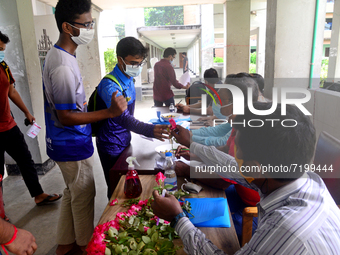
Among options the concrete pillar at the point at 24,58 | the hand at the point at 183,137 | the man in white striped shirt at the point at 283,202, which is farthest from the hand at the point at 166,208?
the concrete pillar at the point at 24,58

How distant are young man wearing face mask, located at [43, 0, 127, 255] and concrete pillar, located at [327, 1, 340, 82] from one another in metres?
2.95

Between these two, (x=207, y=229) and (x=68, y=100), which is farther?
(x=68, y=100)

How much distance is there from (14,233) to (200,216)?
0.82 meters

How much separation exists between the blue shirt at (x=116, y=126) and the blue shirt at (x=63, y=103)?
0.47 feet

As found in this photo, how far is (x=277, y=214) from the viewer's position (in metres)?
0.75

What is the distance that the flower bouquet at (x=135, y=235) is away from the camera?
89 cm

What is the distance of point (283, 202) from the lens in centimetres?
82

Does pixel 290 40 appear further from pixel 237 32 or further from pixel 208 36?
pixel 208 36

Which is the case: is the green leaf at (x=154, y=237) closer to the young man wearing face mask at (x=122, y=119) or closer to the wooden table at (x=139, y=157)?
the wooden table at (x=139, y=157)

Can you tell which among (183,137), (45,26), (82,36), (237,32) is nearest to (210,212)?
(183,137)

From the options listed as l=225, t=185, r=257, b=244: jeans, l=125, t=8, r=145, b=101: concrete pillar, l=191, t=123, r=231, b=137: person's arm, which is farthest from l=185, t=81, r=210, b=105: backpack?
l=125, t=8, r=145, b=101: concrete pillar

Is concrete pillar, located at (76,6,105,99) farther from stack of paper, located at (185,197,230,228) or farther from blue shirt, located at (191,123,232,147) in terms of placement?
stack of paper, located at (185,197,230,228)

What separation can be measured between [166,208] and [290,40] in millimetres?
3109

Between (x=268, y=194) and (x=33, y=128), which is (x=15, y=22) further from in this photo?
(x=268, y=194)
